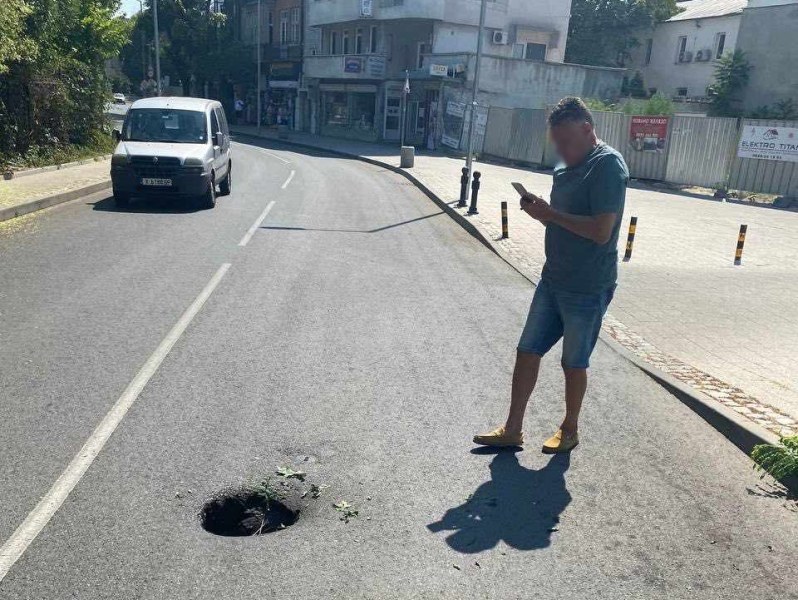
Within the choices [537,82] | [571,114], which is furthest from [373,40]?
[571,114]

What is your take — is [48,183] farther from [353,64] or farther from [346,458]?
[353,64]

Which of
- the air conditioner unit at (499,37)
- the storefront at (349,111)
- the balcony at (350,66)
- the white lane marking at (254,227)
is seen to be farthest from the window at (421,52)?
the white lane marking at (254,227)

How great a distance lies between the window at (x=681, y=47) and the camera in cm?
4519

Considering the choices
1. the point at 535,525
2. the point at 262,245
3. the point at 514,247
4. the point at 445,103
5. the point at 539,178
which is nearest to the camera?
the point at 535,525

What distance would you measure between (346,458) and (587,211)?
2108mm

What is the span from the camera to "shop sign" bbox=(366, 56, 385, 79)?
4119 cm

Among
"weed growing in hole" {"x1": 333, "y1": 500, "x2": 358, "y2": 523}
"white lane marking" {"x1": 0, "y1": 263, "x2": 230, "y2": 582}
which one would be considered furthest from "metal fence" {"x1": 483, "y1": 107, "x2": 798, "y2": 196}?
"weed growing in hole" {"x1": 333, "y1": 500, "x2": 358, "y2": 523}

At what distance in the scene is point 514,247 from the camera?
12.3 m

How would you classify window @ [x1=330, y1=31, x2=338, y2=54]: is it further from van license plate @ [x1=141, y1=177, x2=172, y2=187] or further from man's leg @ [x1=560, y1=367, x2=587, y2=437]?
man's leg @ [x1=560, y1=367, x2=587, y2=437]

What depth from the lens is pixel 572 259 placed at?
14.4 feet

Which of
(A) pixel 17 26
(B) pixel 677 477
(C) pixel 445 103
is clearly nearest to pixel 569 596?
(B) pixel 677 477

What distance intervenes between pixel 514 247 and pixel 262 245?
4.31 meters

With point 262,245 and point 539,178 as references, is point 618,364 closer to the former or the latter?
point 262,245

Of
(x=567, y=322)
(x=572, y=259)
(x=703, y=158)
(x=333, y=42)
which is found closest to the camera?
(x=572, y=259)
